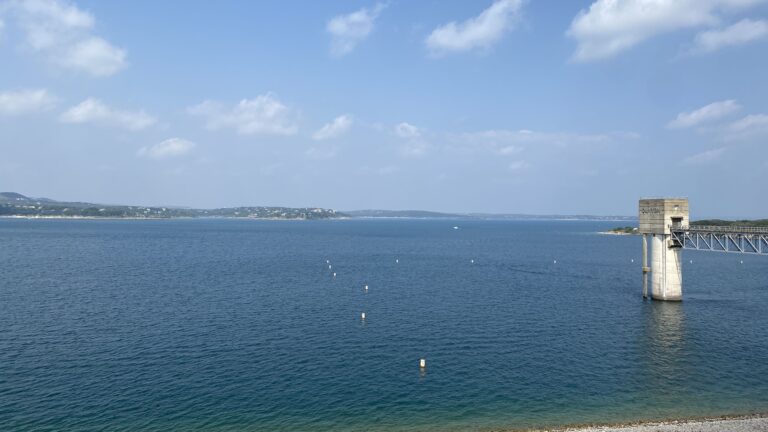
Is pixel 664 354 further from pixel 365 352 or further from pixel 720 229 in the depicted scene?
pixel 365 352

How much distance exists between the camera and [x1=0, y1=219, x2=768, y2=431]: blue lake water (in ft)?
125

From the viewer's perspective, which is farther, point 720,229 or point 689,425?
point 720,229

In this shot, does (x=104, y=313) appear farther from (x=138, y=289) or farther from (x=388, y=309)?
(x=388, y=309)

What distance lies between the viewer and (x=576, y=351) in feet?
174

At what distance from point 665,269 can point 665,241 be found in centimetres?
469

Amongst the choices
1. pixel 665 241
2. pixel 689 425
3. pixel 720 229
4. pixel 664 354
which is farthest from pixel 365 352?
pixel 720 229

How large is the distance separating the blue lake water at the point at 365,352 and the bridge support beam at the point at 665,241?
2.56 m

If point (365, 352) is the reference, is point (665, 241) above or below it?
above

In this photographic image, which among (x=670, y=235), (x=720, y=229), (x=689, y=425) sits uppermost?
(x=720, y=229)

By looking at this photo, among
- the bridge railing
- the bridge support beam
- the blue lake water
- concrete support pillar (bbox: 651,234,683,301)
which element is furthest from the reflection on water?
the bridge railing

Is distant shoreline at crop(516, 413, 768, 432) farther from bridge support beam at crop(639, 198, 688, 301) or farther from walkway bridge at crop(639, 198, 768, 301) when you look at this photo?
bridge support beam at crop(639, 198, 688, 301)

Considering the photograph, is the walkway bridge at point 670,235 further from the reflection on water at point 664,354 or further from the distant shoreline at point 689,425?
the distant shoreline at point 689,425

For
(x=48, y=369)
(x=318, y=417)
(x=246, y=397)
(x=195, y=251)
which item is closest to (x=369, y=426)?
(x=318, y=417)

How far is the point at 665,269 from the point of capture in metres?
74.8
